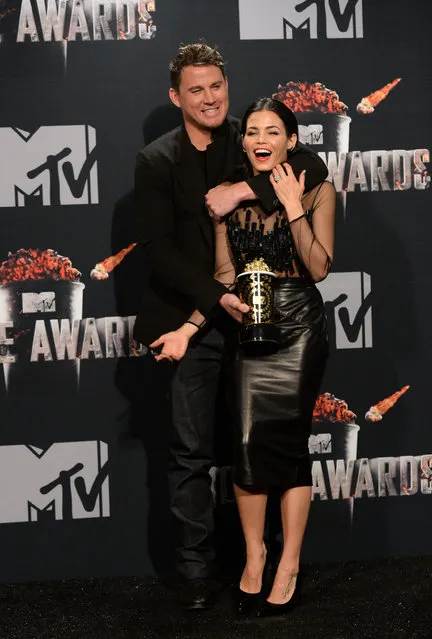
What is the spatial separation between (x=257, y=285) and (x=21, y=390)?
3.83 ft

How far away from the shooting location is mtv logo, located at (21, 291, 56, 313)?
3525 millimetres

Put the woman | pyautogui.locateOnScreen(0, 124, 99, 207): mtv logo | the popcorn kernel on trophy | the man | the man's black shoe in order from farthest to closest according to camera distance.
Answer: pyautogui.locateOnScreen(0, 124, 99, 207): mtv logo
the man's black shoe
the man
the woman
the popcorn kernel on trophy

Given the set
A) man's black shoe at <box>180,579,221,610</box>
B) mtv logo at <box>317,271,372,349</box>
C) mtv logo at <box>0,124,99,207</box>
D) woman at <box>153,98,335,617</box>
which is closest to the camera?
woman at <box>153,98,335,617</box>

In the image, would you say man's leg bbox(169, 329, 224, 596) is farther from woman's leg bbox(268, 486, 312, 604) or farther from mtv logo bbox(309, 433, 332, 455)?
mtv logo bbox(309, 433, 332, 455)

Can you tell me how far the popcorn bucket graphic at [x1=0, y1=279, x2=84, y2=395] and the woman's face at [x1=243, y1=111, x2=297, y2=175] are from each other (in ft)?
3.07

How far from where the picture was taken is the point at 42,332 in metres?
3.53

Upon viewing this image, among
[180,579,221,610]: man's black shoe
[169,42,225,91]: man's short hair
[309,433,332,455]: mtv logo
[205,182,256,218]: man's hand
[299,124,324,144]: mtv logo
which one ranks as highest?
[169,42,225,91]: man's short hair

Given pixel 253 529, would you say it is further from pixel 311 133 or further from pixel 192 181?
pixel 311 133

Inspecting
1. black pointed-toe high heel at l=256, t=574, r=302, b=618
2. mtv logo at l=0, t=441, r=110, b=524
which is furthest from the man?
mtv logo at l=0, t=441, r=110, b=524

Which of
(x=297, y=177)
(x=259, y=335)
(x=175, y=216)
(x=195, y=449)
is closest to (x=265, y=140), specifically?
(x=297, y=177)

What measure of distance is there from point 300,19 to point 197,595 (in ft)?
6.76

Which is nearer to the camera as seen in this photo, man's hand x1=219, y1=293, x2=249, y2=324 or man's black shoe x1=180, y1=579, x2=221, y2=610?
man's hand x1=219, y1=293, x2=249, y2=324

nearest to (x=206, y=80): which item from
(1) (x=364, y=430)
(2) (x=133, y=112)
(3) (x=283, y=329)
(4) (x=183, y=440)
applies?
(2) (x=133, y=112)

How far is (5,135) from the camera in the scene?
3.46 meters
